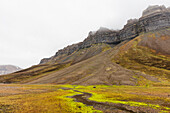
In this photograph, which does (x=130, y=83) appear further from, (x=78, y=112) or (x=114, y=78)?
(x=78, y=112)

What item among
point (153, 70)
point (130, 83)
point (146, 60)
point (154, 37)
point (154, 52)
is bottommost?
point (130, 83)

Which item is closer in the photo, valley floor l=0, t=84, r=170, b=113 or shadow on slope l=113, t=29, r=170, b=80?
valley floor l=0, t=84, r=170, b=113

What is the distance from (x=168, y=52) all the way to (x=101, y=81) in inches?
3985

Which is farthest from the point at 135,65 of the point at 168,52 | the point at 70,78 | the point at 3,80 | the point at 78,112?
the point at 3,80

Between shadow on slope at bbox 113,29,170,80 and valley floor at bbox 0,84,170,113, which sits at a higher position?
shadow on slope at bbox 113,29,170,80

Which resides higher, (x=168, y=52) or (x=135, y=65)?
(x=168, y=52)

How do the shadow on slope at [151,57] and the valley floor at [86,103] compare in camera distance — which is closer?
the valley floor at [86,103]

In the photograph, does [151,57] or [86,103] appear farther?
[151,57]

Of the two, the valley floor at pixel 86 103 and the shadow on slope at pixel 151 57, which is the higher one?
the shadow on slope at pixel 151 57

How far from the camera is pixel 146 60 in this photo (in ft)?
408

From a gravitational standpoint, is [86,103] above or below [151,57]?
below

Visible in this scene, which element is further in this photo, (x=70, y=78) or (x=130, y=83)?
(x=70, y=78)

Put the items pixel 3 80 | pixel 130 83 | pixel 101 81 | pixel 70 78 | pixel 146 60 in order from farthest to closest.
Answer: pixel 3 80 < pixel 146 60 < pixel 70 78 < pixel 101 81 < pixel 130 83

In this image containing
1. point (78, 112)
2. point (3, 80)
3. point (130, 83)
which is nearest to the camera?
point (78, 112)
